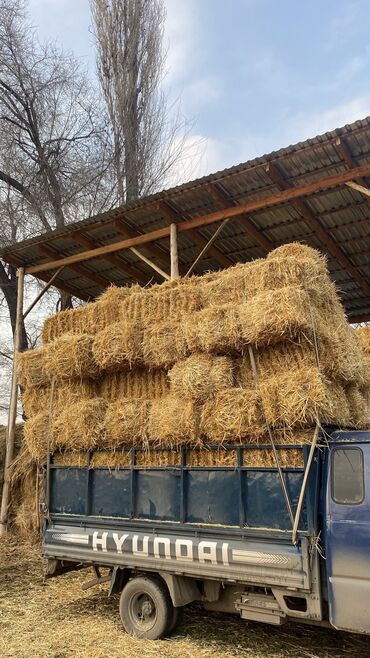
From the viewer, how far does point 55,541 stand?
6668 millimetres

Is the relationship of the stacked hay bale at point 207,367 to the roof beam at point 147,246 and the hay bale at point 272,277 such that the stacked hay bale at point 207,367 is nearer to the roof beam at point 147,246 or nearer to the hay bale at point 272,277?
the hay bale at point 272,277

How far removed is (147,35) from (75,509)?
23244 mm

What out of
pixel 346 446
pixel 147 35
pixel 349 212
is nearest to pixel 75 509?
pixel 346 446

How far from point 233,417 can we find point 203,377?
56 centimetres

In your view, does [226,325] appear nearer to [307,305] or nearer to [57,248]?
[307,305]

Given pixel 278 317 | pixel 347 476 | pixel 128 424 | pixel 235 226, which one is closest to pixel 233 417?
pixel 278 317

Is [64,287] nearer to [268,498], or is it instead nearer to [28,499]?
[28,499]

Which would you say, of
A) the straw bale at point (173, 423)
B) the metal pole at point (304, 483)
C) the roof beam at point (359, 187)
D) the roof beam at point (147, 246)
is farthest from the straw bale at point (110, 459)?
the roof beam at point (147, 246)

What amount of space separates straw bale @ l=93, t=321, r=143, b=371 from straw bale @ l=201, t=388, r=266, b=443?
1.35m

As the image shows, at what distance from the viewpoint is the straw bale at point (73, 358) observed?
A: 697 centimetres

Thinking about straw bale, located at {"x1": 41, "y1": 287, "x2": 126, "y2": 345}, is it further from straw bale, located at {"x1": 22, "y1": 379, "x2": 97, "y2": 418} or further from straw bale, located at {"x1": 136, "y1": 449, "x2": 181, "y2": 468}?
straw bale, located at {"x1": 136, "y1": 449, "x2": 181, "y2": 468}

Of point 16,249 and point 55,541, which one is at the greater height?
point 16,249

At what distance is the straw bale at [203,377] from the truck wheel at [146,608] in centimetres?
208

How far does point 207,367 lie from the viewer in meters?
5.83
